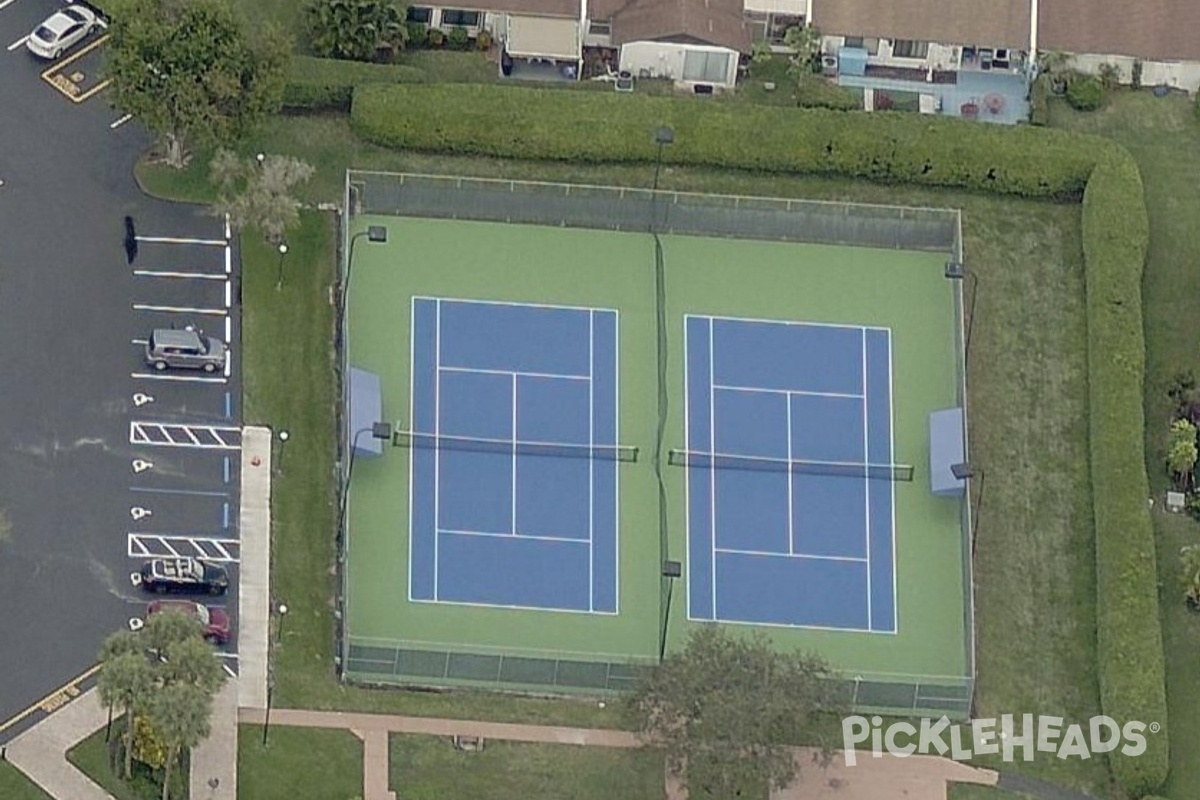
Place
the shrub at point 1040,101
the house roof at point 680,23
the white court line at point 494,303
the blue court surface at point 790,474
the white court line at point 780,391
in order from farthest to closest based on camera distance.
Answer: the shrub at point 1040,101 < the house roof at point 680,23 < the white court line at point 494,303 < the white court line at point 780,391 < the blue court surface at point 790,474

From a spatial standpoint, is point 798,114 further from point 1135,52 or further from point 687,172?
point 1135,52

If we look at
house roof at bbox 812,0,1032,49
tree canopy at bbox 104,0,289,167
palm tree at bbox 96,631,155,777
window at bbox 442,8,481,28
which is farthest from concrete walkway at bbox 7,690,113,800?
house roof at bbox 812,0,1032,49

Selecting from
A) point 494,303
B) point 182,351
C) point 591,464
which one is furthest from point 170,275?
point 591,464

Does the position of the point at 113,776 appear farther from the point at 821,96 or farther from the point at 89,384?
the point at 821,96

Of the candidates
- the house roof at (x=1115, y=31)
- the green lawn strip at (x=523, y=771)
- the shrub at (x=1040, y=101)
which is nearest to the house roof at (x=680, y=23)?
the shrub at (x=1040, y=101)

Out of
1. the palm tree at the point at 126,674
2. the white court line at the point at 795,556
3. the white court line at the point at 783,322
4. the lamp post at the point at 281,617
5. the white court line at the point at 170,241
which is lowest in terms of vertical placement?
the palm tree at the point at 126,674

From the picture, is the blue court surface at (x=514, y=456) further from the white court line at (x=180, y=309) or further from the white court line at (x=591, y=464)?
the white court line at (x=180, y=309)
